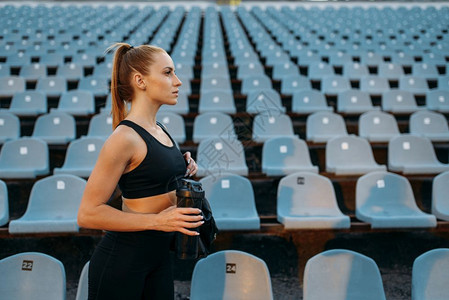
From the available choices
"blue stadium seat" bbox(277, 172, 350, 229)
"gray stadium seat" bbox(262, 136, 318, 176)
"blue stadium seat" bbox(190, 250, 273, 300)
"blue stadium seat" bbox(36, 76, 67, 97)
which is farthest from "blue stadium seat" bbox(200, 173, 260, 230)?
"blue stadium seat" bbox(36, 76, 67, 97)

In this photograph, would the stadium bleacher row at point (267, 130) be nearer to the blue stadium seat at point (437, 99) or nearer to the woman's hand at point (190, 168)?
the blue stadium seat at point (437, 99)

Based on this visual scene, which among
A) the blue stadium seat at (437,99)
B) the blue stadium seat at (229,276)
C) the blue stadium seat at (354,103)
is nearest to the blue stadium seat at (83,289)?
the blue stadium seat at (229,276)

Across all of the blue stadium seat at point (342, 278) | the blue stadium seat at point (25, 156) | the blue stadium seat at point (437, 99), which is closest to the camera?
the blue stadium seat at point (342, 278)

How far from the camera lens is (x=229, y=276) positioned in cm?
160

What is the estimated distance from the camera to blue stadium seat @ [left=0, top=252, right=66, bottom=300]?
5.01 ft

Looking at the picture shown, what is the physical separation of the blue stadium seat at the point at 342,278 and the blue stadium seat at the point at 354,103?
2.68 metres

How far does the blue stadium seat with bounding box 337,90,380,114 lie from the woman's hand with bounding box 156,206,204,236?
341 cm

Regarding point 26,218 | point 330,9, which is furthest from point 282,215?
point 330,9

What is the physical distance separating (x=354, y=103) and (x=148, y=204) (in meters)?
3.55

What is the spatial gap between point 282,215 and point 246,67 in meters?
3.27

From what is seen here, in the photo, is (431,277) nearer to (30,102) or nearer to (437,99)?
(437,99)

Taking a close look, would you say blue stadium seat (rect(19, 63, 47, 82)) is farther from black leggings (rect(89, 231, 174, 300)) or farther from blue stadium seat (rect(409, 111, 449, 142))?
black leggings (rect(89, 231, 174, 300))

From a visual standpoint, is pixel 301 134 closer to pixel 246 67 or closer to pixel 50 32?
pixel 246 67

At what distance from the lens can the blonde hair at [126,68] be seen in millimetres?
1032
